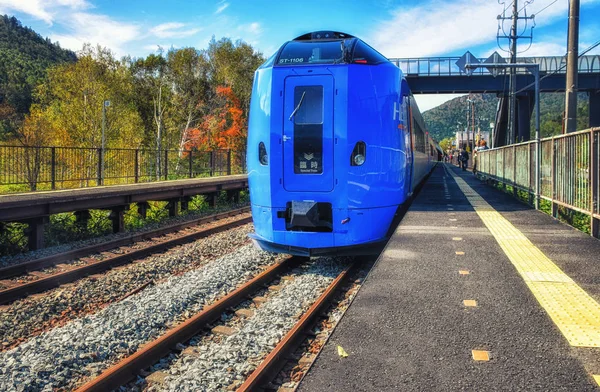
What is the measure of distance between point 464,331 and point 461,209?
785 centimetres

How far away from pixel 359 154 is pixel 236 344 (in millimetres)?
→ 3497

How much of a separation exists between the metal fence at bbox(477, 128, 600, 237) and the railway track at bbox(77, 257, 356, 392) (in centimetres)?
403

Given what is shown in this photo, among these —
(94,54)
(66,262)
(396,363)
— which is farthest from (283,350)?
(94,54)

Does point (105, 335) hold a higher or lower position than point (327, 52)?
lower

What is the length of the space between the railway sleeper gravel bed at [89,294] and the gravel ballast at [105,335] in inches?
16.1

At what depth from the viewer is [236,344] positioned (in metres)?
4.64

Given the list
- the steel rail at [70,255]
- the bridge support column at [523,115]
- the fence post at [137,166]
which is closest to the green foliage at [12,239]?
the steel rail at [70,255]

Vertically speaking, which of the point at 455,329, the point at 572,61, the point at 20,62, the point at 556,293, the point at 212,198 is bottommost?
the point at 455,329

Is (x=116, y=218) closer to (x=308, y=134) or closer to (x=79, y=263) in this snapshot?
(x=79, y=263)

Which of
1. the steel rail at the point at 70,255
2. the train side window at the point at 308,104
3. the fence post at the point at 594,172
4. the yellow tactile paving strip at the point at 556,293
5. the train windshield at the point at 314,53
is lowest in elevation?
the steel rail at the point at 70,255

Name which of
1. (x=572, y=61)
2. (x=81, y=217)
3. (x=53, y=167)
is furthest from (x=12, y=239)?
(x=572, y=61)

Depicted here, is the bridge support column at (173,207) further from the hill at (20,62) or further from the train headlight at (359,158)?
the hill at (20,62)

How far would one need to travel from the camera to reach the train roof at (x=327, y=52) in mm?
7285

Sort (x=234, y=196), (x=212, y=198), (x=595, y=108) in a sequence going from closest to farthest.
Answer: (x=212, y=198)
(x=234, y=196)
(x=595, y=108)
